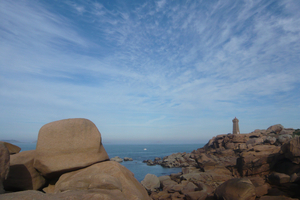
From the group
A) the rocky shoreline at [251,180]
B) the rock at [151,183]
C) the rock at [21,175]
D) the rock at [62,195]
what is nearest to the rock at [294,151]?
the rocky shoreline at [251,180]

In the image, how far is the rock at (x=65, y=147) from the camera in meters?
7.50

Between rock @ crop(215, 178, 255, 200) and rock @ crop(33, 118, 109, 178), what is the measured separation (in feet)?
35.4

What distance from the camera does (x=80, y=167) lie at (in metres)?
7.69

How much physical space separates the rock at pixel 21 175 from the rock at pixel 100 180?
1232 mm

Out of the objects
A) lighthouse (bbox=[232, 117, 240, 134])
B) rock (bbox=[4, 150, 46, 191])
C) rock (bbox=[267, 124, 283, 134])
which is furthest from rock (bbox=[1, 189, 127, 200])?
lighthouse (bbox=[232, 117, 240, 134])

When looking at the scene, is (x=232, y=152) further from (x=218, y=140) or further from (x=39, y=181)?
(x=39, y=181)

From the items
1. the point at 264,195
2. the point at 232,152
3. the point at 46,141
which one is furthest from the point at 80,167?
the point at 232,152

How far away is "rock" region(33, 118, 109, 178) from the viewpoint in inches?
295

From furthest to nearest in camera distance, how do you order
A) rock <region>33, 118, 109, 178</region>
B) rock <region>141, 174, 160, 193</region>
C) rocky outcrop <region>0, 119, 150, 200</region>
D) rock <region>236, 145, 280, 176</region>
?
rock <region>141, 174, 160, 193</region> < rock <region>236, 145, 280, 176</region> < rock <region>33, 118, 109, 178</region> < rocky outcrop <region>0, 119, 150, 200</region>

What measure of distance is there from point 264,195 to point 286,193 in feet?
5.26

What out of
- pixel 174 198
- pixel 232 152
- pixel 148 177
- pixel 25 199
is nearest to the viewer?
pixel 25 199

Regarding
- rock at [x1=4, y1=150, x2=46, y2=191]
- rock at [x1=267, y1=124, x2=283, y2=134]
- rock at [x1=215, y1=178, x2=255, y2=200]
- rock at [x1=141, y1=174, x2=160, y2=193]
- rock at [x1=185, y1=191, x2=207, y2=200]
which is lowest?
rock at [x1=141, y1=174, x2=160, y2=193]

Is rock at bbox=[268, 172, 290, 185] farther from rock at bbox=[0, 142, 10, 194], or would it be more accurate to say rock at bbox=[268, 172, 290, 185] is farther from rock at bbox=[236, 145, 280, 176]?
rock at bbox=[0, 142, 10, 194]

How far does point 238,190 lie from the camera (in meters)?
13.5
